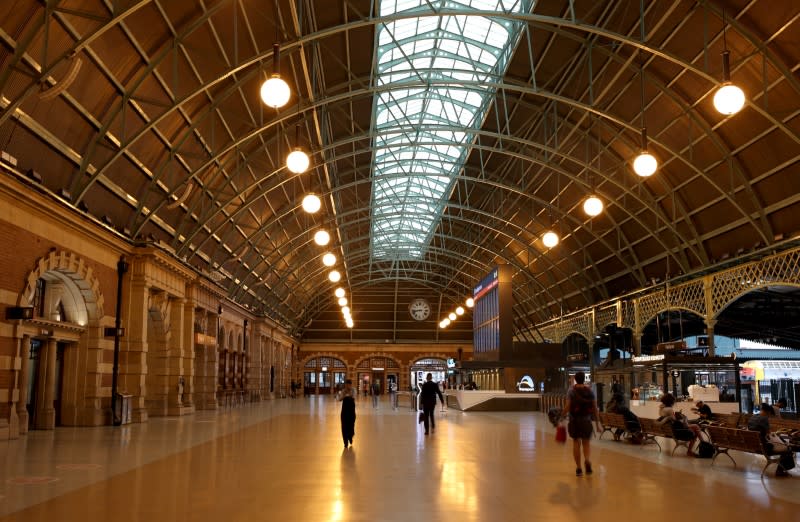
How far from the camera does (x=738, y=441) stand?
41.3 ft

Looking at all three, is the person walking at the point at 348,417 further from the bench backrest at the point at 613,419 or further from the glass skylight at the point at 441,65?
the glass skylight at the point at 441,65

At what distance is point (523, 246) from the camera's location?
48.4 meters

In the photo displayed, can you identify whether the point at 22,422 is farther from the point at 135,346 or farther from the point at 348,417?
the point at 348,417

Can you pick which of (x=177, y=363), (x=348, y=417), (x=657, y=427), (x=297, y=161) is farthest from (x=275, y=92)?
(x=177, y=363)

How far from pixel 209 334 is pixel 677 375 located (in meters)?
21.6

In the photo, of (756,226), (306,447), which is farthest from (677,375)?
(306,447)

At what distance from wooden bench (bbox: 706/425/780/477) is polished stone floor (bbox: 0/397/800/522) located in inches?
15.1

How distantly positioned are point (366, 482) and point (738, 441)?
6.63 meters

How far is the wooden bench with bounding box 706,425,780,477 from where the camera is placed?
11906 mm

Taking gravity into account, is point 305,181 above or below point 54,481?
above

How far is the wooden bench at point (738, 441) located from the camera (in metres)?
11.9

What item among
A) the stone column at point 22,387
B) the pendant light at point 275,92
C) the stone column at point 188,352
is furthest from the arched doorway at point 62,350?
the pendant light at point 275,92

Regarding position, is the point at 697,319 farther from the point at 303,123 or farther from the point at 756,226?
the point at 303,123

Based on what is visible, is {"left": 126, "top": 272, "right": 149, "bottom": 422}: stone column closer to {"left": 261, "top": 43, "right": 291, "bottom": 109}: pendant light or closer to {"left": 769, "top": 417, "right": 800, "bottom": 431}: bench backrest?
{"left": 261, "top": 43, "right": 291, "bottom": 109}: pendant light
